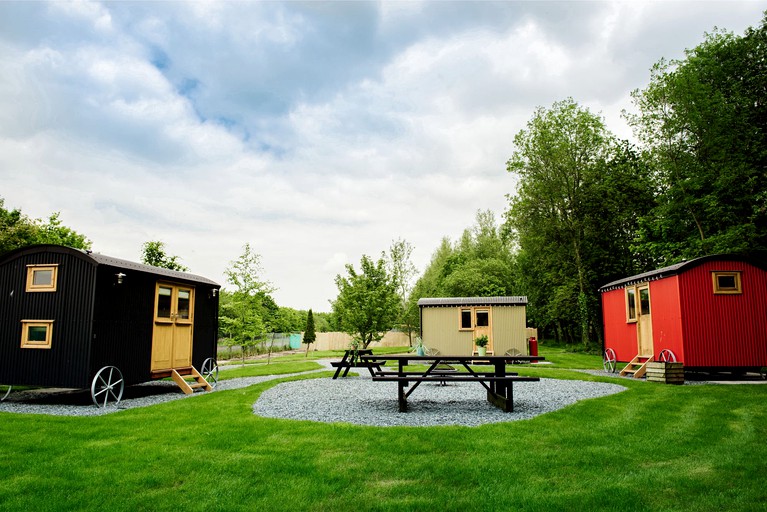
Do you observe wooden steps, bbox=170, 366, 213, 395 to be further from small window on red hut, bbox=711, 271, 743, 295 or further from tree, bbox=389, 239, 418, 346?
tree, bbox=389, 239, 418, 346

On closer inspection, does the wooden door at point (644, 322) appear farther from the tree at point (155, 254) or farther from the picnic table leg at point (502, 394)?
the tree at point (155, 254)

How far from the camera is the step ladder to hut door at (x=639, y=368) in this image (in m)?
12.6

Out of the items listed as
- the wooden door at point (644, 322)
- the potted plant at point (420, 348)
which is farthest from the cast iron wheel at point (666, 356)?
the potted plant at point (420, 348)

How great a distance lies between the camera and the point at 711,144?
20406 millimetres

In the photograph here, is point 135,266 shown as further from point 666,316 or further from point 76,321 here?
point 666,316

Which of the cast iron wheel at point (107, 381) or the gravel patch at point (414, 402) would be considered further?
the cast iron wheel at point (107, 381)

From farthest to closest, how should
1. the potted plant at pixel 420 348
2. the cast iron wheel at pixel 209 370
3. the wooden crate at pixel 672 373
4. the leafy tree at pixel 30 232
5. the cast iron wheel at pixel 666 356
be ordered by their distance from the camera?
the leafy tree at pixel 30 232 < the potted plant at pixel 420 348 < the cast iron wheel at pixel 209 370 < the cast iron wheel at pixel 666 356 < the wooden crate at pixel 672 373

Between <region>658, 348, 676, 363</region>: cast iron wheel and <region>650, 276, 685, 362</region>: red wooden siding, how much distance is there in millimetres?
75

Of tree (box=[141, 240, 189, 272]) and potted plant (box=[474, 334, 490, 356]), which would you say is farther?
tree (box=[141, 240, 189, 272])

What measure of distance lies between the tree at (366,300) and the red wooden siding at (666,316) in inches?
577

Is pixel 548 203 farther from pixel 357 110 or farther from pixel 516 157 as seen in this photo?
pixel 357 110

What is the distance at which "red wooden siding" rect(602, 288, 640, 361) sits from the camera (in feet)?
47.8

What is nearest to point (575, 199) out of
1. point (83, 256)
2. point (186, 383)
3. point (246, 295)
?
point (246, 295)

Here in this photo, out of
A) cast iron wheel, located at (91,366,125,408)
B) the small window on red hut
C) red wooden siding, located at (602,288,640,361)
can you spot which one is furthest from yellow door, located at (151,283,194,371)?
the small window on red hut
